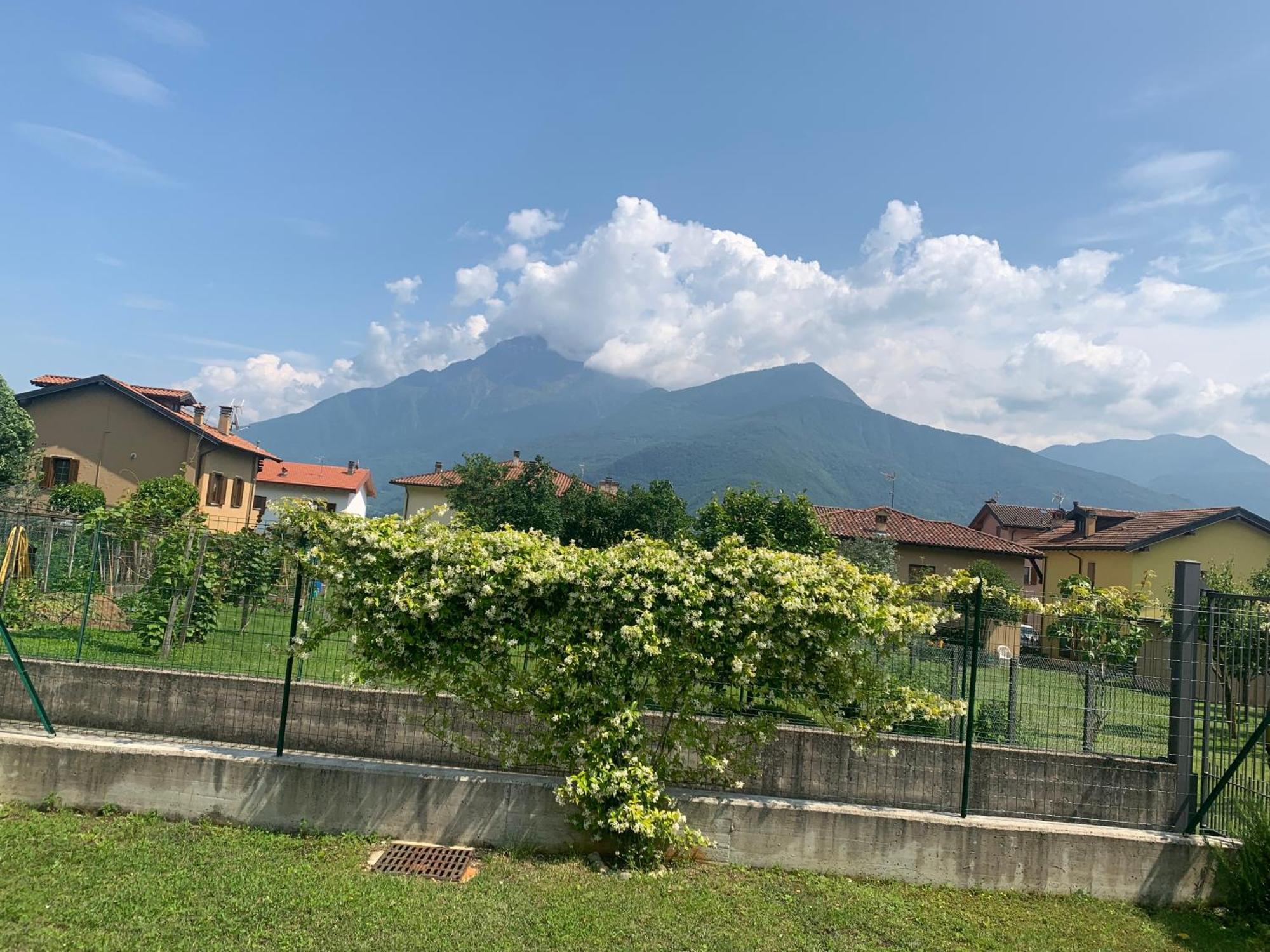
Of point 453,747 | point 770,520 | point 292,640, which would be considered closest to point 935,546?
point 770,520

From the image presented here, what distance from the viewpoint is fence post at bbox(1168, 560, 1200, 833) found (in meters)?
6.93

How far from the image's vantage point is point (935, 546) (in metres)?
42.2

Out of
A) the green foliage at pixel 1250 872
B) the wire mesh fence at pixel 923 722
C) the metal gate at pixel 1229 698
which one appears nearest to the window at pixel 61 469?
the wire mesh fence at pixel 923 722

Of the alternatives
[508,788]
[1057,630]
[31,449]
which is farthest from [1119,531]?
[31,449]

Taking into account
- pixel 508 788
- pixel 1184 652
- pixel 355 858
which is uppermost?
pixel 1184 652

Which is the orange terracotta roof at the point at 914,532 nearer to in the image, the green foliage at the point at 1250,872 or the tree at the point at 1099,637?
the tree at the point at 1099,637

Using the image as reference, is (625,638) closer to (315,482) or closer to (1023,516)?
(315,482)

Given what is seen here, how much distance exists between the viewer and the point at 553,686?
21.4ft

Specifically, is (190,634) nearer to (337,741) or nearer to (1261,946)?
(337,741)

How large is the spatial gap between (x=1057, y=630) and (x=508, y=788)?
610cm

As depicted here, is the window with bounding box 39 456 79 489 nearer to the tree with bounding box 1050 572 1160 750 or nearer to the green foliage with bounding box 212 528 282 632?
the green foliage with bounding box 212 528 282 632

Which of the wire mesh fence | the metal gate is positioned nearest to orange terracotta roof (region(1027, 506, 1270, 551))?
the wire mesh fence

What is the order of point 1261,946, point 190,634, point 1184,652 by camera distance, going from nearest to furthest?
point 1261,946
point 1184,652
point 190,634

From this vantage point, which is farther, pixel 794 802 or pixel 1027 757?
pixel 1027 757
